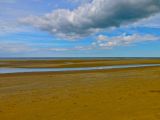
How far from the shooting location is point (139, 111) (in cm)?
879

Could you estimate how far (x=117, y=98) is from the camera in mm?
11633

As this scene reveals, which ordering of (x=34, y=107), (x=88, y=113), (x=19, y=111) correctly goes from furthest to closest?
(x=34, y=107)
(x=19, y=111)
(x=88, y=113)

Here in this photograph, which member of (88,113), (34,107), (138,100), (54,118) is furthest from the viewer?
(138,100)

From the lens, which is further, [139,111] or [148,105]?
[148,105]

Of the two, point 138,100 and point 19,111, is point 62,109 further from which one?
point 138,100

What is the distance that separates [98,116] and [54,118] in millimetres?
1508

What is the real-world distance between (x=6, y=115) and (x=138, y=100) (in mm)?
5815

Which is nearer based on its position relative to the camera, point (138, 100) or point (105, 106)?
point (105, 106)

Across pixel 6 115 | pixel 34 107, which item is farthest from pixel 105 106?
pixel 6 115

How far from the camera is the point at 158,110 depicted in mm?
8797

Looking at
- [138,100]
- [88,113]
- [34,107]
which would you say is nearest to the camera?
[88,113]

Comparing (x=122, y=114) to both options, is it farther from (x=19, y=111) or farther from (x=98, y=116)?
(x=19, y=111)

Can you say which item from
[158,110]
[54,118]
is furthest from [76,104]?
[158,110]

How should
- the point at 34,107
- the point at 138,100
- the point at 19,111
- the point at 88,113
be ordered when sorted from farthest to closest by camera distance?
the point at 138,100 < the point at 34,107 < the point at 19,111 < the point at 88,113
